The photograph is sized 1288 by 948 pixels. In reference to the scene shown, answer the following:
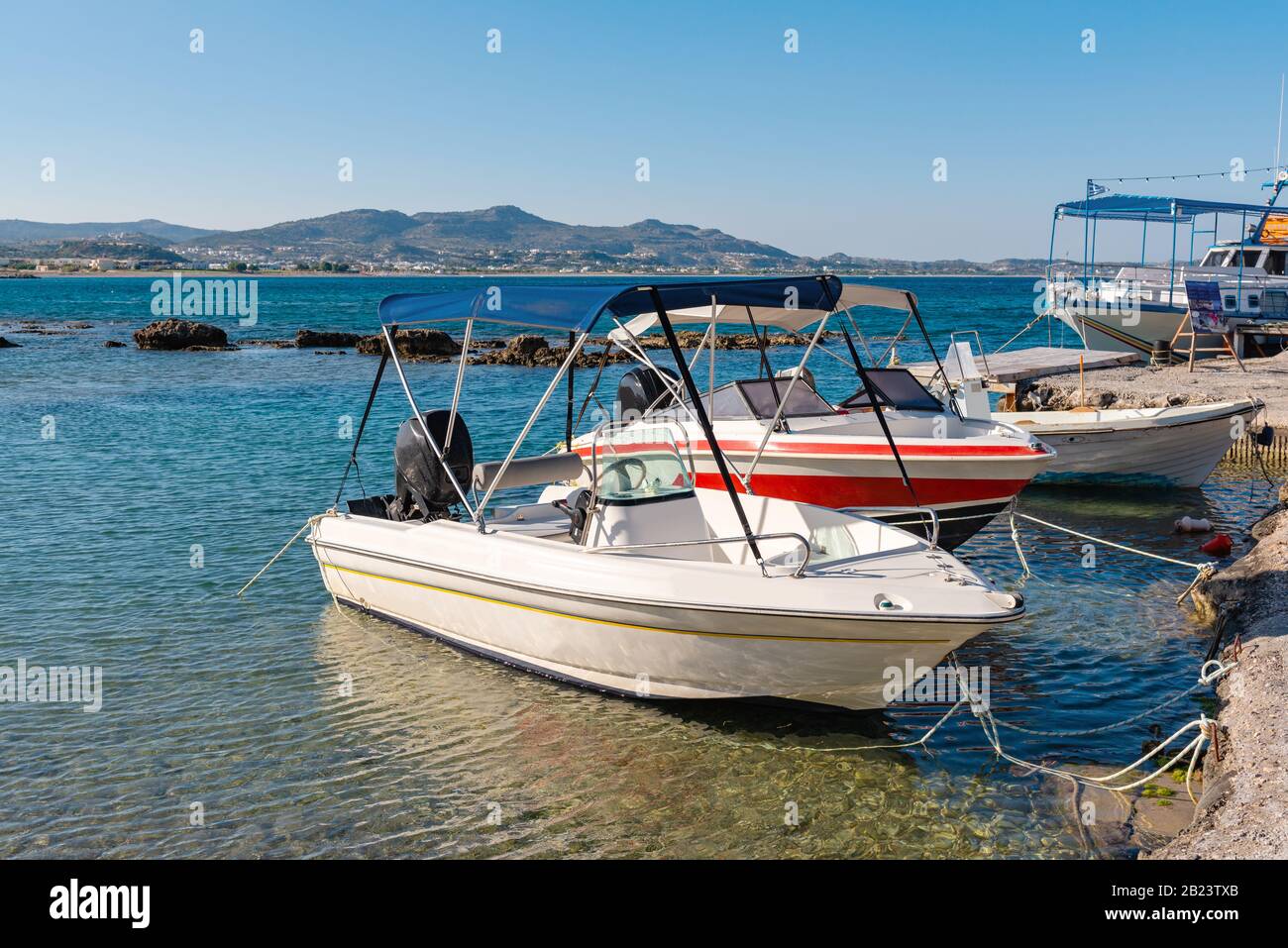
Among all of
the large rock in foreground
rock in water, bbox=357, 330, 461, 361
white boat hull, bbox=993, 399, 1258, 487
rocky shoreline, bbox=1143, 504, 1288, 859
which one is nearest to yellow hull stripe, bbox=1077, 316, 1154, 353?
Result: white boat hull, bbox=993, 399, 1258, 487

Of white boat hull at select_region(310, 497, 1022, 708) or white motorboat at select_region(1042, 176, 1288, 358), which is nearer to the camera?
white boat hull at select_region(310, 497, 1022, 708)

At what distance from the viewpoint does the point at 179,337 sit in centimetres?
4506

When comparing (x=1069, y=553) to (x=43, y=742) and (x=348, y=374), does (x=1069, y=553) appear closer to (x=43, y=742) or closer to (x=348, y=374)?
(x=43, y=742)

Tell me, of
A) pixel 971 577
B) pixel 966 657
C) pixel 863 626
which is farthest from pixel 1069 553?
pixel 863 626

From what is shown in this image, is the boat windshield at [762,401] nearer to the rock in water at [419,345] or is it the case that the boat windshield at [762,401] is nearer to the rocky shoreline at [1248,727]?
the rocky shoreline at [1248,727]

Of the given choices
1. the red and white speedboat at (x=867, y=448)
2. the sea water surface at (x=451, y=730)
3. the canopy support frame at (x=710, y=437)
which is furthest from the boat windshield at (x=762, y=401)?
the canopy support frame at (x=710, y=437)

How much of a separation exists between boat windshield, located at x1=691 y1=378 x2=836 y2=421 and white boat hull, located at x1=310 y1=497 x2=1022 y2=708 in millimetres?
4004

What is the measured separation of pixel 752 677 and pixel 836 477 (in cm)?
493

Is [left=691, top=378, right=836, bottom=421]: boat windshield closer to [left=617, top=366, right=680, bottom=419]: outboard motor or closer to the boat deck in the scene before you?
[left=617, top=366, right=680, bottom=419]: outboard motor

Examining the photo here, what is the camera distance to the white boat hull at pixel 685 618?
269 inches

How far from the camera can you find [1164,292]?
2744cm

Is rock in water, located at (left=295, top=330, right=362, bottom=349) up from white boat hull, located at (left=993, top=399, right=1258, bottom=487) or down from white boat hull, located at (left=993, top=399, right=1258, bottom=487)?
up

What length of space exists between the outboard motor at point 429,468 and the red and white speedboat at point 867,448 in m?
1.92

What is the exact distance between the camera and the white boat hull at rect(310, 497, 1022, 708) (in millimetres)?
6844
